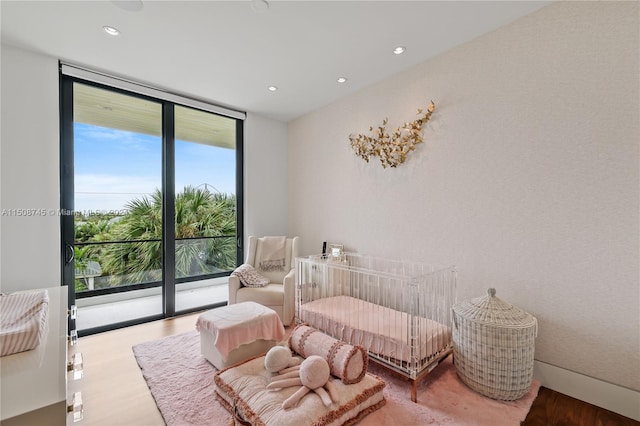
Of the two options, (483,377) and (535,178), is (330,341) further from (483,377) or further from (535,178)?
(535,178)

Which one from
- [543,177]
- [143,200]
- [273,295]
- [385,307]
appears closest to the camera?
[543,177]

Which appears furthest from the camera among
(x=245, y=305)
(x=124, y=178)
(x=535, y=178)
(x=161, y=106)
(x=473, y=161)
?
(x=161, y=106)

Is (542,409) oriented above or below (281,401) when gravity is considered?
below

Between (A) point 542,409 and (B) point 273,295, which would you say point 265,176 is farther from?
(A) point 542,409

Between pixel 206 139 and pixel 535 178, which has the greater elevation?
pixel 206 139

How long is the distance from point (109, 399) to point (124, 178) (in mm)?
2252

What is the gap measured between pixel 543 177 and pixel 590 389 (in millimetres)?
1459

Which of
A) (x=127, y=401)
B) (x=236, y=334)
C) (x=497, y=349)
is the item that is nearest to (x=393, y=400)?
(x=497, y=349)

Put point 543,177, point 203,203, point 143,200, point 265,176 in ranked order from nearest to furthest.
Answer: point 543,177 < point 143,200 < point 203,203 < point 265,176

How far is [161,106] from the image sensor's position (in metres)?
3.46

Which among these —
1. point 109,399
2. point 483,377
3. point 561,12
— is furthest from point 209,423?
point 561,12

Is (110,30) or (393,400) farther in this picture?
(110,30)

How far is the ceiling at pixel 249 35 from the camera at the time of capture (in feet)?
6.72

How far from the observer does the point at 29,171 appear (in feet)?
8.48
